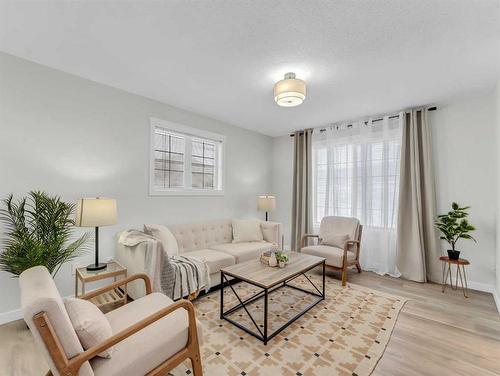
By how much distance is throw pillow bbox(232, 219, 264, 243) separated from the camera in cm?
401

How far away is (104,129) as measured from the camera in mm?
2941

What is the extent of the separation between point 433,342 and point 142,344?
2418 millimetres

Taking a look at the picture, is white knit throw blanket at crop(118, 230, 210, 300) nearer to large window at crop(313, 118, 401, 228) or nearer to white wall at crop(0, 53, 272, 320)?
white wall at crop(0, 53, 272, 320)

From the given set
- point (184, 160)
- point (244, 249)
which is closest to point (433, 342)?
point (244, 249)

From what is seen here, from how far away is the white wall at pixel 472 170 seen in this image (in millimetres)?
3180

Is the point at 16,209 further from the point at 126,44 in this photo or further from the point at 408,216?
the point at 408,216

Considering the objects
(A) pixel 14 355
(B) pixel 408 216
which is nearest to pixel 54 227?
(A) pixel 14 355

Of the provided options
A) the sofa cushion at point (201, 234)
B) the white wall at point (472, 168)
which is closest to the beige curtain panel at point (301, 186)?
the sofa cushion at point (201, 234)

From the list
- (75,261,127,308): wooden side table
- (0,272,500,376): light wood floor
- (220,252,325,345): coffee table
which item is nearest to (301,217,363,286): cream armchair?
(220,252,325,345): coffee table

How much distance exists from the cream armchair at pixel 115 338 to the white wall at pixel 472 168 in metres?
3.92

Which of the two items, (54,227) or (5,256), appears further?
(54,227)

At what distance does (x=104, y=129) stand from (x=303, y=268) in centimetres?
295

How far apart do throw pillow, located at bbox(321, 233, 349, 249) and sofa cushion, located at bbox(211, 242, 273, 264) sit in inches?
36.9

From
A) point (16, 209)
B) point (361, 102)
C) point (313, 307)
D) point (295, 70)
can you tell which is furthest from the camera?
point (361, 102)
